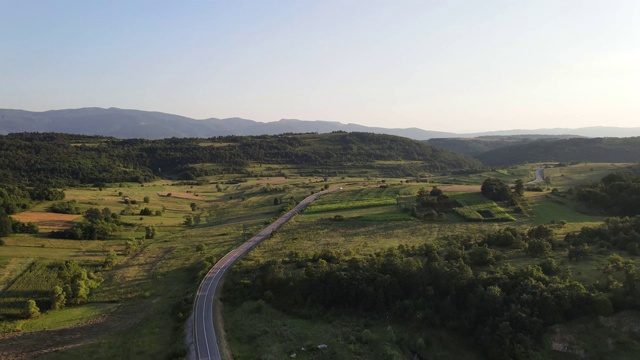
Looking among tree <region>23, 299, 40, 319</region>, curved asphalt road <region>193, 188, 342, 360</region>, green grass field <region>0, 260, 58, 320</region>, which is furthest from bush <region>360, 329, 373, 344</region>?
green grass field <region>0, 260, 58, 320</region>

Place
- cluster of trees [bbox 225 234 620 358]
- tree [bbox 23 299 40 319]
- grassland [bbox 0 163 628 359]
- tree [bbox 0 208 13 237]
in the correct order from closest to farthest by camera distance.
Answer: cluster of trees [bbox 225 234 620 358]
grassland [bbox 0 163 628 359]
tree [bbox 23 299 40 319]
tree [bbox 0 208 13 237]

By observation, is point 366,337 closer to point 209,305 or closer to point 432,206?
point 209,305

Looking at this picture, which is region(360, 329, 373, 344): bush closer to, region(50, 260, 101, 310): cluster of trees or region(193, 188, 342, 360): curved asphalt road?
region(193, 188, 342, 360): curved asphalt road

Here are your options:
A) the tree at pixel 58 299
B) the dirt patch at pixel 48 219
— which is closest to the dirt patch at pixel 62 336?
the tree at pixel 58 299

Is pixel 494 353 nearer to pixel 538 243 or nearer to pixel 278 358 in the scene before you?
pixel 278 358

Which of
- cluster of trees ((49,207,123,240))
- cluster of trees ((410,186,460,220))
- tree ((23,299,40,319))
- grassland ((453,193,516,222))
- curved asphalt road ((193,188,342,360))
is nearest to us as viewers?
curved asphalt road ((193,188,342,360))

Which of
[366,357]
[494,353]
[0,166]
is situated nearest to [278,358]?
[366,357]
